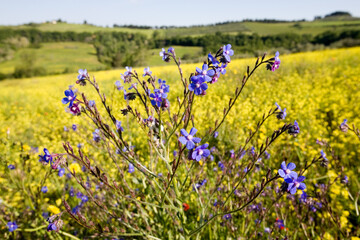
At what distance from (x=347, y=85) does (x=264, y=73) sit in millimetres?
3051

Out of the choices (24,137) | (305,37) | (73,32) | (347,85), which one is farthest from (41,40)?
(347,85)

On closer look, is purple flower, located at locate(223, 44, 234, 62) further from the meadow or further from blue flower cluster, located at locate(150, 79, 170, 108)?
the meadow

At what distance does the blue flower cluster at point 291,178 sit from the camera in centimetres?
112

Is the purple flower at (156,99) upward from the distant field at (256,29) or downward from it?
downward

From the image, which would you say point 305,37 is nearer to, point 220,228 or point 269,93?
point 269,93

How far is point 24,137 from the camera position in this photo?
6180 millimetres

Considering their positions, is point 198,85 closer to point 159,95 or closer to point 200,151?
point 159,95

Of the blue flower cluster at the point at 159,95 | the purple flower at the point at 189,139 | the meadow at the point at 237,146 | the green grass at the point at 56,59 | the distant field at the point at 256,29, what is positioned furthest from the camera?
the green grass at the point at 56,59

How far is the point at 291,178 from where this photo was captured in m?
1.15

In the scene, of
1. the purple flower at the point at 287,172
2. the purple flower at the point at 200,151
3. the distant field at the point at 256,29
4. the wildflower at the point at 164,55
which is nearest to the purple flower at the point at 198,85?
the purple flower at the point at 200,151

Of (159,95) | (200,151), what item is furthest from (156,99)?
(200,151)

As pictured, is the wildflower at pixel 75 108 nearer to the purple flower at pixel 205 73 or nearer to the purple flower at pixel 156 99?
the purple flower at pixel 156 99

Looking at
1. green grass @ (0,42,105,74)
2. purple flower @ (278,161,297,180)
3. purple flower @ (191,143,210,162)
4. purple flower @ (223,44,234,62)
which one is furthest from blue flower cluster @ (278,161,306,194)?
green grass @ (0,42,105,74)

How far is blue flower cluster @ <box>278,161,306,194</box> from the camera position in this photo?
3.68 feet
